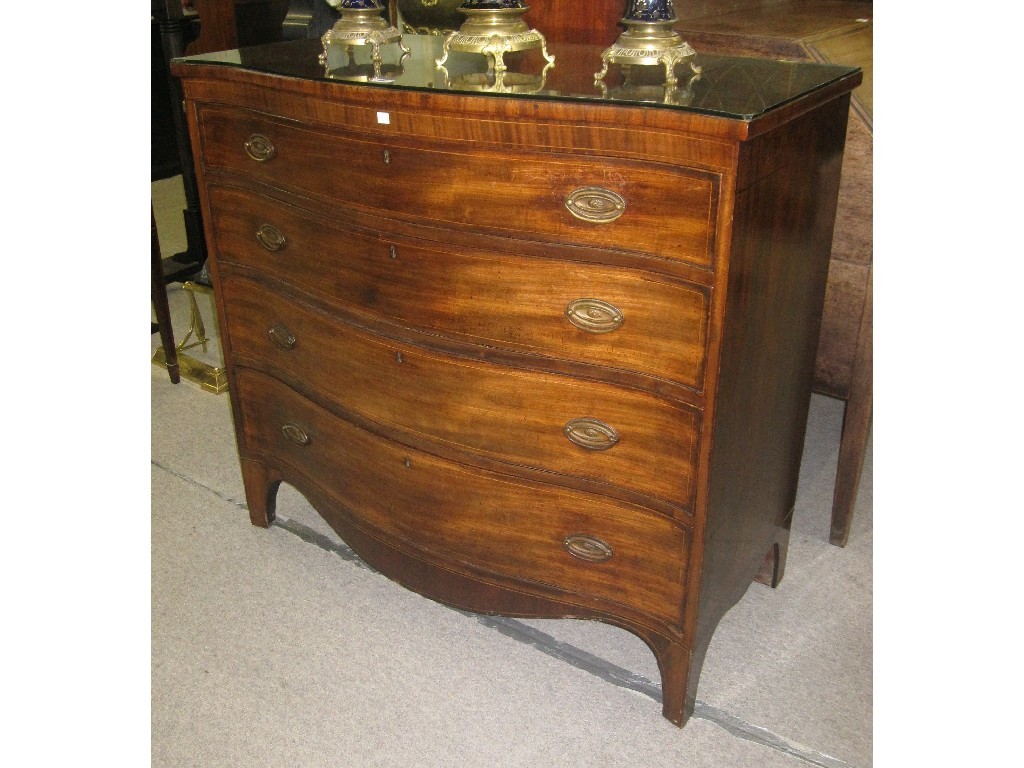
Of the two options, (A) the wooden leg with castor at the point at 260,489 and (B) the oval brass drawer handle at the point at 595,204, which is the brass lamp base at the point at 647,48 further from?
(A) the wooden leg with castor at the point at 260,489

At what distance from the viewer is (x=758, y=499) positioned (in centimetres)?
174

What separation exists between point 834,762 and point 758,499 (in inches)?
18.8

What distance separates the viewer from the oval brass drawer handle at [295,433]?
6.53 feet

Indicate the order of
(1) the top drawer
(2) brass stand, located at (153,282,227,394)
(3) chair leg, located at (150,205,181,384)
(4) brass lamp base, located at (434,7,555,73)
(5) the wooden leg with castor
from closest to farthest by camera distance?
(1) the top drawer
(4) brass lamp base, located at (434,7,555,73)
(5) the wooden leg with castor
(3) chair leg, located at (150,205,181,384)
(2) brass stand, located at (153,282,227,394)

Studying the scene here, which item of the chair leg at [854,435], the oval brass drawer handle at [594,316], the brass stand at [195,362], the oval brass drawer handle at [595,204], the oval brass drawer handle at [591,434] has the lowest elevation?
the brass stand at [195,362]

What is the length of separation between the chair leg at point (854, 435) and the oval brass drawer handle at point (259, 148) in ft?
4.30

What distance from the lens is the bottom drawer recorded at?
1581 mm

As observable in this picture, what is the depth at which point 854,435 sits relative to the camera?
207 centimetres

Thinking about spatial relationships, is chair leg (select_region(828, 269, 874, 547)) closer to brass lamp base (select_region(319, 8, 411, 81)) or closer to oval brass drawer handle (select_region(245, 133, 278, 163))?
brass lamp base (select_region(319, 8, 411, 81))

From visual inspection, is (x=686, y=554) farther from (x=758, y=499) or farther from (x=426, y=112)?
(x=426, y=112)

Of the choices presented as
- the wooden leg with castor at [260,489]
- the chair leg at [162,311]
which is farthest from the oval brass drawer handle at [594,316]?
the chair leg at [162,311]

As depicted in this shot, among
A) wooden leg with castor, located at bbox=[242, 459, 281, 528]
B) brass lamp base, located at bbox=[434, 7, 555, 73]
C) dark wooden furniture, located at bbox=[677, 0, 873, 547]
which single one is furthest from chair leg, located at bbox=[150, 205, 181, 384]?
dark wooden furniture, located at bbox=[677, 0, 873, 547]

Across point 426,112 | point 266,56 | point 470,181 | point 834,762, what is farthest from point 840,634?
point 266,56

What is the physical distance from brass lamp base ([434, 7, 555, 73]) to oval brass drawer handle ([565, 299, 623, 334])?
0.45 m
